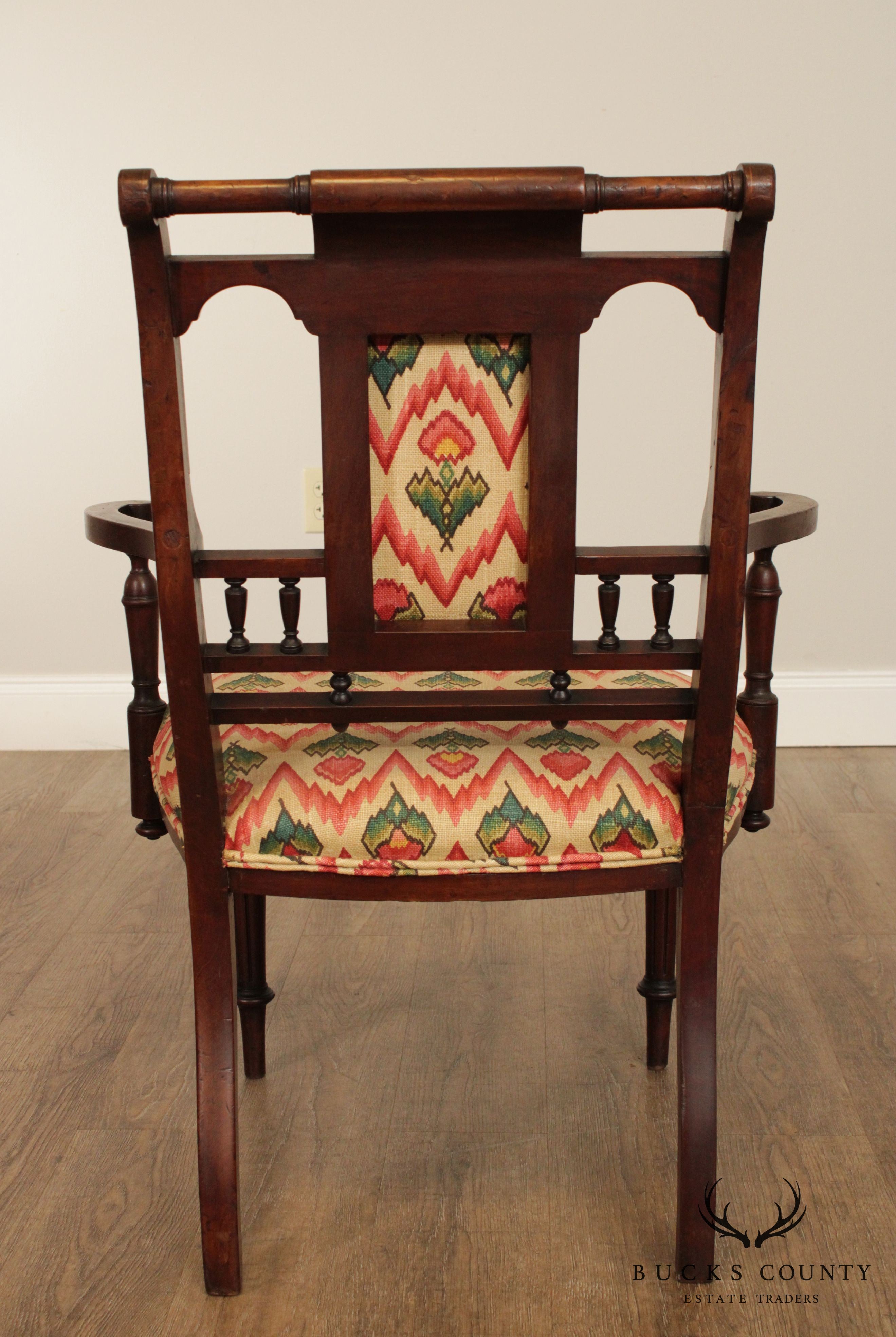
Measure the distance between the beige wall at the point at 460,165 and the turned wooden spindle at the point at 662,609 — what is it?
168 cm

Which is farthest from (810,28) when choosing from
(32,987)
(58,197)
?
(32,987)

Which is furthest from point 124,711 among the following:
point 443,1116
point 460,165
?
point 443,1116

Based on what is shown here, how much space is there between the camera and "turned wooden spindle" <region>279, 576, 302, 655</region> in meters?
1.04

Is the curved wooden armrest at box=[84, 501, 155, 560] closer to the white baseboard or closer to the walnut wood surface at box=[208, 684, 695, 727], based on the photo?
the walnut wood surface at box=[208, 684, 695, 727]

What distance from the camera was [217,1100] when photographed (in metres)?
1.16

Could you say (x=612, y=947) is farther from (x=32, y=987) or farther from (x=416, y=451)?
(x=416, y=451)

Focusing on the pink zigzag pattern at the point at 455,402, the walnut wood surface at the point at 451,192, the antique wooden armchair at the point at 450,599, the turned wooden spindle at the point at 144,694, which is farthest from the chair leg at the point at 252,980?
the walnut wood surface at the point at 451,192

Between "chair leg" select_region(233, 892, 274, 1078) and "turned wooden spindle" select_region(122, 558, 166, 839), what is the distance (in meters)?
0.19

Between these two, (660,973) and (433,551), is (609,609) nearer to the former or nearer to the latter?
(433,551)

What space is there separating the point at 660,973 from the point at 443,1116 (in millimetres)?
308

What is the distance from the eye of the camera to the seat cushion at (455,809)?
1.07 m

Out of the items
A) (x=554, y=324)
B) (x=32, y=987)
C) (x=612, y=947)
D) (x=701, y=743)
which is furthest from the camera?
(x=612, y=947)

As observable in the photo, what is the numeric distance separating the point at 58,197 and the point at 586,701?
6.97 feet

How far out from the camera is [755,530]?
1124 mm
